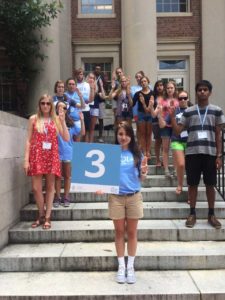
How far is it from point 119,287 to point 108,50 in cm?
1155

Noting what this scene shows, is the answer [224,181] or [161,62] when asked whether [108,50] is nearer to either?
[161,62]

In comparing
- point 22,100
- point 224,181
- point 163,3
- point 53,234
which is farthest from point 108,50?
point 53,234

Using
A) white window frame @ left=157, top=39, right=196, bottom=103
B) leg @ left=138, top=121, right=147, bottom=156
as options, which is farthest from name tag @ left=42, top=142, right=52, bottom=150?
white window frame @ left=157, top=39, right=196, bottom=103

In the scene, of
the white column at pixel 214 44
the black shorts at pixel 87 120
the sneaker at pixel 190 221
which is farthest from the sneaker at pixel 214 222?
the white column at pixel 214 44

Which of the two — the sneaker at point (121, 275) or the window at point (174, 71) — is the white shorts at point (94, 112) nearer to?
the sneaker at point (121, 275)

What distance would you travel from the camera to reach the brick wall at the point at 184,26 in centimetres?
1552

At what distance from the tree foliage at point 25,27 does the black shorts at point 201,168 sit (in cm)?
723

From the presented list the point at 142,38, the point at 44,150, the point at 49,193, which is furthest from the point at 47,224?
the point at 142,38

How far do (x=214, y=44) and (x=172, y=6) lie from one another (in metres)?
2.12

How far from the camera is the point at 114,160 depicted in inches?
196

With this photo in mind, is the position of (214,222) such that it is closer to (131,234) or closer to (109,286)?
(131,234)

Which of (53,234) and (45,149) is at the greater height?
(45,149)

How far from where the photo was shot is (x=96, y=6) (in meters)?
15.8

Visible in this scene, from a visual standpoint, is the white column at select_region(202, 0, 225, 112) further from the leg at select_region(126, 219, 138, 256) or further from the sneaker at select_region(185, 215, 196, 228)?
the leg at select_region(126, 219, 138, 256)
